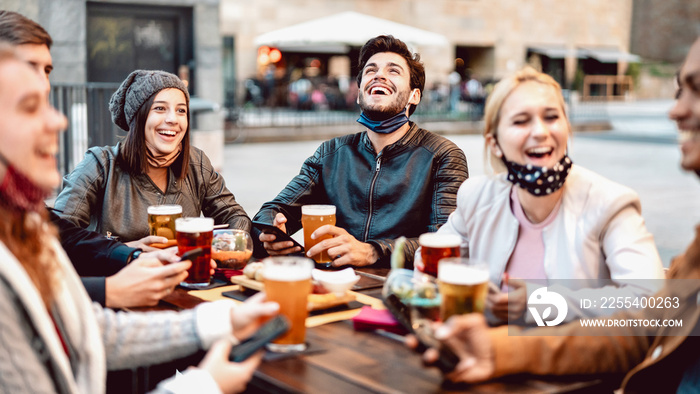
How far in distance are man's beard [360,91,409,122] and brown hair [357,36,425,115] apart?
0.60ft

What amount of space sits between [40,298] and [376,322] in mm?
926

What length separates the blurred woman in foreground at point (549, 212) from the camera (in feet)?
7.25

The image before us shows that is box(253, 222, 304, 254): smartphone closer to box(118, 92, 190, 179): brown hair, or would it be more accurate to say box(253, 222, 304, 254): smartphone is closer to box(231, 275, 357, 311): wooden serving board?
box(231, 275, 357, 311): wooden serving board

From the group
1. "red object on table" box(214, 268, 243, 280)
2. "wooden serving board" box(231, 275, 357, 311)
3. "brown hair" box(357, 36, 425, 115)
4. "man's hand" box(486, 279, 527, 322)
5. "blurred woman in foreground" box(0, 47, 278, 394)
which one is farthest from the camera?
"brown hair" box(357, 36, 425, 115)

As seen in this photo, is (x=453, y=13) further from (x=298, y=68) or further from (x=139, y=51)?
(x=139, y=51)

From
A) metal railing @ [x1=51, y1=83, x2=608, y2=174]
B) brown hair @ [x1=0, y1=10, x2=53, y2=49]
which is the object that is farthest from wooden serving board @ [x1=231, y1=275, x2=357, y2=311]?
metal railing @ [x1=51, y1=83, x2=608, y2=174]

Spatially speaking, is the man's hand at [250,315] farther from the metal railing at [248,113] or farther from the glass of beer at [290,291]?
the metal railing at [248,113]

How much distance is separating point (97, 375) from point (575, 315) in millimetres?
1275

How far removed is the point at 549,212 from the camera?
2420mm

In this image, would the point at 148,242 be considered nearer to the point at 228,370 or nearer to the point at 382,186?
the point at 382,186

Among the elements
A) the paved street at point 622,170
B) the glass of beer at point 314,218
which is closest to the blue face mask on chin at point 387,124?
the glass of beer at point 314,218

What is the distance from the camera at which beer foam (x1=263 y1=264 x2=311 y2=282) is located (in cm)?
193

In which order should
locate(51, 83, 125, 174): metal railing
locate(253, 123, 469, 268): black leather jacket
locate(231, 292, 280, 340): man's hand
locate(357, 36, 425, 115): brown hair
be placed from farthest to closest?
1. locate(51, 83, 125, 174): metal railing
2. locate(357, 36, 425, 115): brown hair
3. locate(253, 123, 469, 268): black leather jacket
4. locate(231, 292, 280, 340): man's hand

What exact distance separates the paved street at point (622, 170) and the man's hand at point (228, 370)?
3.60m
